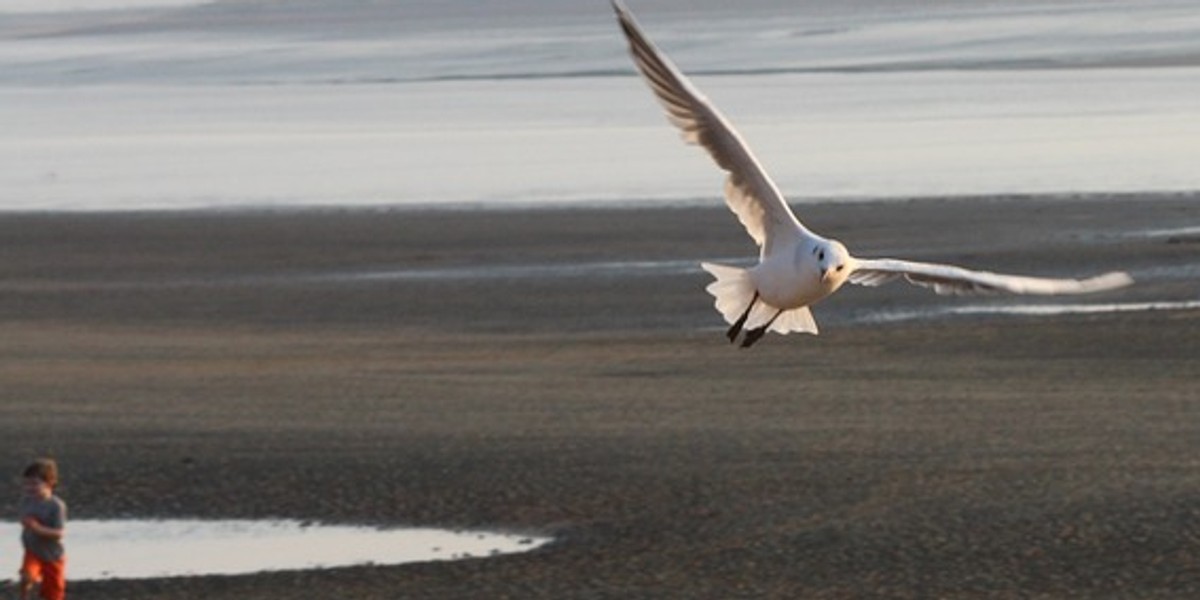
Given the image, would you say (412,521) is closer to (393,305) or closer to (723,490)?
(723,490)

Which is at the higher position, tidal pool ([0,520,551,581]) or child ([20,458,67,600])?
child ([20,458,67,600])

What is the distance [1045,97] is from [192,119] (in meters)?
14.9

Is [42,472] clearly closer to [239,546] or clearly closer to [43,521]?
[43,521]

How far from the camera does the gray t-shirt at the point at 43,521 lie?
510 inches

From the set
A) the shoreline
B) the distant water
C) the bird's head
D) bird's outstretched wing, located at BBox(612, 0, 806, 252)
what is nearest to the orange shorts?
bird's outstretched wing, located at BBox(612, 0, 806, 252)

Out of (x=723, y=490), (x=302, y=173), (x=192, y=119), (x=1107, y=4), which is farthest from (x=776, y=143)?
(x=1107, y=4)

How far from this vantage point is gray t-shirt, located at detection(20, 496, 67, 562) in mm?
12953

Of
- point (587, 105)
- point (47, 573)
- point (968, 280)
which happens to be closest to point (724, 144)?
point (968, 280)

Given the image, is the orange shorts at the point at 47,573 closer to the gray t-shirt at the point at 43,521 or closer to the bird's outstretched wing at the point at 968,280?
the gray t-shirt at the point at 43,521

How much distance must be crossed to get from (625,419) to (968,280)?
24.1 feet

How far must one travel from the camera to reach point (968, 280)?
12.5 metres

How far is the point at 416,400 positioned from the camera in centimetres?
2073

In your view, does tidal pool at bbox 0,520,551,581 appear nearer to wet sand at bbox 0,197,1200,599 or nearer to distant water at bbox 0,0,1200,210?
wet sand at bbox 0,197,1200,599

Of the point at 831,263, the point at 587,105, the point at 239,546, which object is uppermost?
the point at 831,263
